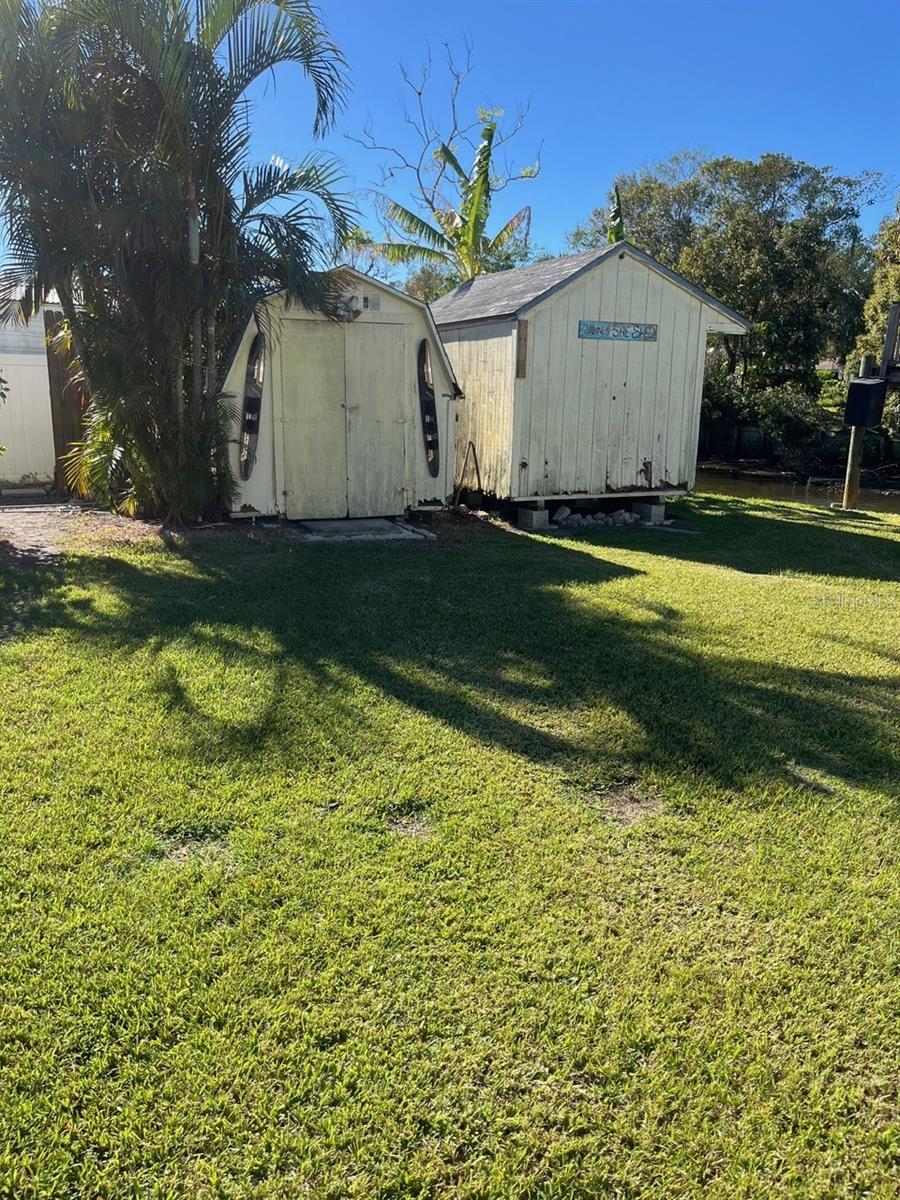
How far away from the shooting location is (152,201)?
7.17 metres

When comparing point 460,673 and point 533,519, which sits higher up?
point 533,519

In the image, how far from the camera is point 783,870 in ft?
9.55

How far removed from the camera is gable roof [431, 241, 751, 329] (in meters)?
9.69

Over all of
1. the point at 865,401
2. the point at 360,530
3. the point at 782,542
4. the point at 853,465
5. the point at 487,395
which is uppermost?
the point at 865,401

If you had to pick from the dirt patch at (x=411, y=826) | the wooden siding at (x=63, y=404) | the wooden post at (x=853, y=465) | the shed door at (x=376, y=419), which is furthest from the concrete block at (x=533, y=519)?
the dirt patch at (x=411, y=826)

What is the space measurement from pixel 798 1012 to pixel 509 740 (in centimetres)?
175

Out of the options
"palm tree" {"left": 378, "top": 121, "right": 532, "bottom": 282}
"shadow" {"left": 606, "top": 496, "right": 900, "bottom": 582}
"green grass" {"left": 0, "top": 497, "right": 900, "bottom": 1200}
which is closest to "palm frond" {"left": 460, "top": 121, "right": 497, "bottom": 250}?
"palm tree" {"left": 378, "top": 121, "right": 532, "bottom": 282}

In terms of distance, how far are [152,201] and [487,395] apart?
440 centimetres

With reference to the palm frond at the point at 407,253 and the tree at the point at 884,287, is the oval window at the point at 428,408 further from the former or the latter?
the tree at the point at 884,287

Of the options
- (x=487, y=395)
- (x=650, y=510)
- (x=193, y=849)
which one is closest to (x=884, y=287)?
(x=650, y=510)

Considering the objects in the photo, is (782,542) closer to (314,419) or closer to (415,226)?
(314,419)

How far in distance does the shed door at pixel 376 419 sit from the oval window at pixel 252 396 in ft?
3.07

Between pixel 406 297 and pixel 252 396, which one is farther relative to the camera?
pixel 406 297

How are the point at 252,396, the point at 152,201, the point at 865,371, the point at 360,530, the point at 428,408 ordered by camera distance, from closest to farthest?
1. the point at 152,201
2. the point at 252,396
3. the point at 360,530
4. the point at 428,408
5. the point at 865,371
